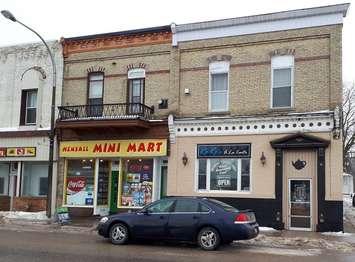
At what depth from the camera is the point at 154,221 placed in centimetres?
1492

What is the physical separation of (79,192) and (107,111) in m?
4.12

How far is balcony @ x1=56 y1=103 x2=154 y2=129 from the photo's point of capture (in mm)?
22208

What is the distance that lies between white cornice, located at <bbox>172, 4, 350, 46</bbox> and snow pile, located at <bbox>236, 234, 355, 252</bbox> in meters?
8.41

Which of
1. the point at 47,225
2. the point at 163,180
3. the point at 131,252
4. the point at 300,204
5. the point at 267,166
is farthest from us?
the point at 163,180

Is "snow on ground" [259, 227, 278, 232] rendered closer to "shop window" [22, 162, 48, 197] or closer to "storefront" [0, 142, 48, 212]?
"storefront" [0, 142, 48, 212]

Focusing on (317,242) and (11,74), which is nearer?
(317,242)

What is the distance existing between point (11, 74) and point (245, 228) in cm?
1751

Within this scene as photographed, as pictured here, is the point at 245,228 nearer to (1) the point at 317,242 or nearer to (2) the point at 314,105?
(1) the point at 317,242

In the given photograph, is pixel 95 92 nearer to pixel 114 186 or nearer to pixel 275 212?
pixel 114 186

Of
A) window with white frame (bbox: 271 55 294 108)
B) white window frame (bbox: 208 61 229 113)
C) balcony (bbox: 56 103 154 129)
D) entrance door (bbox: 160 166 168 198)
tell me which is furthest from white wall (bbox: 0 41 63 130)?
window with white frame (bbox: 271 55 294 108)

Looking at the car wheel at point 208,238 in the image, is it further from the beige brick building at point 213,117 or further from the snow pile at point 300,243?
the beige brick building at point 213,117

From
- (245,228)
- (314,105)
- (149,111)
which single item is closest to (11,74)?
(149,111)

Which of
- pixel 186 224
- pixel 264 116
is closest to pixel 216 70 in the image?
pixel 264 116

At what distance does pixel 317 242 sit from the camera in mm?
16219
